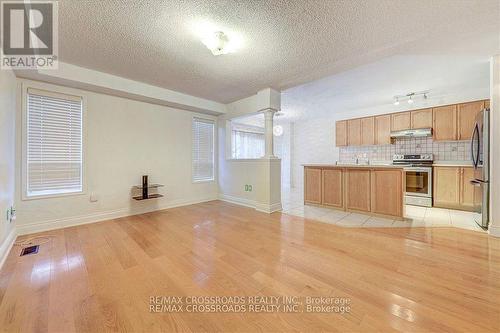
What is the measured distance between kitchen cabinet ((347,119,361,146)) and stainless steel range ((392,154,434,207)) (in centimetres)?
134

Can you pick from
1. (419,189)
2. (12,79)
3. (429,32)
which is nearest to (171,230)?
(12,79)

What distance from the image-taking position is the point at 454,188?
3912 millimetres

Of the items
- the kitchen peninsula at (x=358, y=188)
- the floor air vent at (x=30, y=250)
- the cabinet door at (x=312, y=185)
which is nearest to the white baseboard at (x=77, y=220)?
the floor air vent at (x=30, y=250)

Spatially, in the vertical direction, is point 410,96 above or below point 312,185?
above

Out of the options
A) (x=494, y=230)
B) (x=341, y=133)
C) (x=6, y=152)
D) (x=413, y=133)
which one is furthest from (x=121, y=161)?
(x=413, y=133)

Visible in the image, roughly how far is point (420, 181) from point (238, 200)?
402 centimetres

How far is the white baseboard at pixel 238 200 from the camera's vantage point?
13.9 ft

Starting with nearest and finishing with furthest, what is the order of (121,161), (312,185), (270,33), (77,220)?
(270,33)
(77,220)
(121,161)
(312,185)

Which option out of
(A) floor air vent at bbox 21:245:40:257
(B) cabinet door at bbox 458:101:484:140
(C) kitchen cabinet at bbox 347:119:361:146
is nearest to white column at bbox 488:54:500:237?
(B) cabinet door at bbox 458:101:484:140

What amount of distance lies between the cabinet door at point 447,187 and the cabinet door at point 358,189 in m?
1.88

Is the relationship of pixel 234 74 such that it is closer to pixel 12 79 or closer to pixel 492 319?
pixel 12 79

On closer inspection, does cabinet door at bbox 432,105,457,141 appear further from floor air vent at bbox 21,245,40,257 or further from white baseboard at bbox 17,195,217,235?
floor air vent at bbox 21,245,40,257

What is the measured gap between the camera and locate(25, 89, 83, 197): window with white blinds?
8.93 feet

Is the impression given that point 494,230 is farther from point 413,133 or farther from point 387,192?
point 413,133
